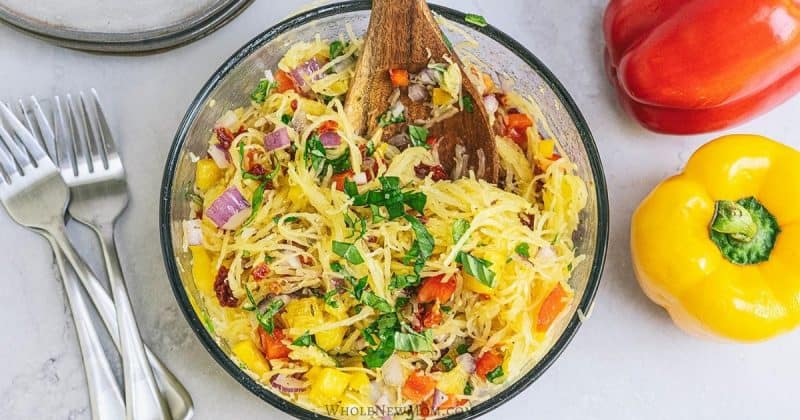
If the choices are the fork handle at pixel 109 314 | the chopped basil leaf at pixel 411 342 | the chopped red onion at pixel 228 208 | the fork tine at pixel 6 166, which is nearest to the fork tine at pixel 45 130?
the fork tine at pixel 6 166

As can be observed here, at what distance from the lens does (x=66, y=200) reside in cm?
239

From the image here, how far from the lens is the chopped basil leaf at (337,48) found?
237cm

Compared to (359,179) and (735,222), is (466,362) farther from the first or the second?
(735,222)

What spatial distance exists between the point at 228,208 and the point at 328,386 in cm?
56

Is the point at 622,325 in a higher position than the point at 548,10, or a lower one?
lower

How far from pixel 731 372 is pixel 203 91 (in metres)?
1.89

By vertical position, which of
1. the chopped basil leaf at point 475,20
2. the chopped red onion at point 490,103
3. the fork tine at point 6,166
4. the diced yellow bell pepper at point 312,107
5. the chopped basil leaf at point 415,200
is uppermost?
the fork tine at point 6,166

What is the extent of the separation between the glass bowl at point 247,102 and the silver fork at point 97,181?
27cm

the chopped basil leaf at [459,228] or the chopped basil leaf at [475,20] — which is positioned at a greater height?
the chopped basil leaf at [475,20]

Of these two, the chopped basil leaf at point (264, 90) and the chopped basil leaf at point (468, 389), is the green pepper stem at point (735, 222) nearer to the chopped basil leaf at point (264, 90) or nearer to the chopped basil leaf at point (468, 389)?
the chopped basil leaf at point (468, 389)

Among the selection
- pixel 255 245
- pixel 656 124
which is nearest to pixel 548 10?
pixel 656 124

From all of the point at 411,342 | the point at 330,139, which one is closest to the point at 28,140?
the point at 330,139

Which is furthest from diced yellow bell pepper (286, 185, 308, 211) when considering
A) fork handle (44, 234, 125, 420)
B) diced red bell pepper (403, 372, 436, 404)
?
fork handle (44, 234, 125, 420)

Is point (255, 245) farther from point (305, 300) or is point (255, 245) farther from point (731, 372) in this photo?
point (731, 372)
